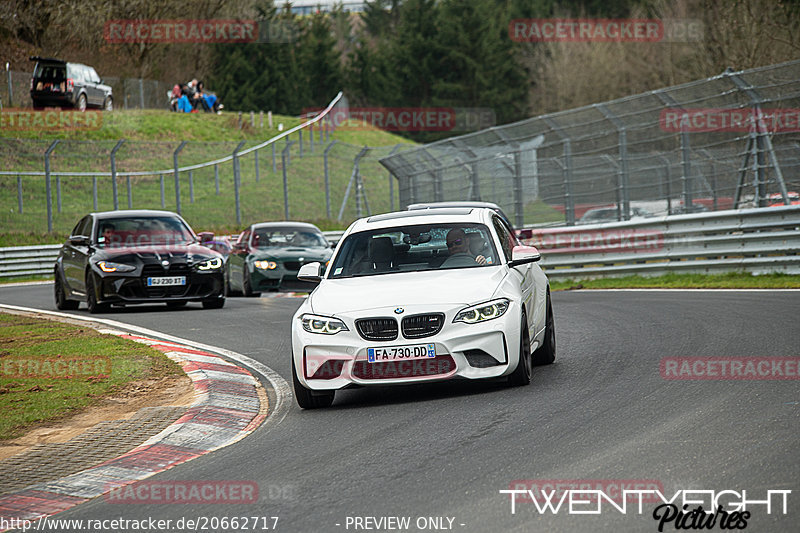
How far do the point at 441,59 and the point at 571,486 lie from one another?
83.3 metres

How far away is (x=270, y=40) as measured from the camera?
277 feet

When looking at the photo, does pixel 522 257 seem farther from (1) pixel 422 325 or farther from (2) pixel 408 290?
(1) pixel 422 325

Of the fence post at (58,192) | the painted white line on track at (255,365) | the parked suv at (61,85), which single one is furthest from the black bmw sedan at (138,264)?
the parked suv at (61,85)

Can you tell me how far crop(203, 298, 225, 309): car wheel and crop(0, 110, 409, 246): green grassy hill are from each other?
47.2 feet

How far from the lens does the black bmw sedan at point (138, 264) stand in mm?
16547

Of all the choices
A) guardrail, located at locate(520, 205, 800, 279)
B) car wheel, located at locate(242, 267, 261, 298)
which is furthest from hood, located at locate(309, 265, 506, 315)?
car wheel, located at locate(242, 267, 261, 298)

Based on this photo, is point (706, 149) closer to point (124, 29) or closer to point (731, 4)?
point (731, 4)

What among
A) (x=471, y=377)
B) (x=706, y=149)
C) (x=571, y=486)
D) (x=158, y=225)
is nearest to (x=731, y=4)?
(x=706, y=149)

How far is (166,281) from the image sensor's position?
16.6 meters

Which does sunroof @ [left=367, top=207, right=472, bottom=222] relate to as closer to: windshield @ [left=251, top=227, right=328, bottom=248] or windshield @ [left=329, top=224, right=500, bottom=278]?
windshield @ [left=329, top=224, right=500, bottom=278]

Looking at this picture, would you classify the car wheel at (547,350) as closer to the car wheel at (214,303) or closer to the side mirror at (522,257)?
the side mirror at (522,257)

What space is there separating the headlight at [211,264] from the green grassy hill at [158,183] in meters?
15.1

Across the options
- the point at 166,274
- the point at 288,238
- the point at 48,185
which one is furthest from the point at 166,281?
the point at 48,185

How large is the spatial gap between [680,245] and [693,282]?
1.05 m
